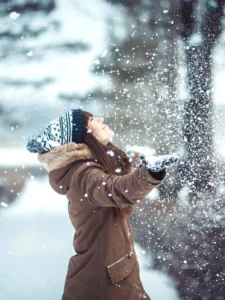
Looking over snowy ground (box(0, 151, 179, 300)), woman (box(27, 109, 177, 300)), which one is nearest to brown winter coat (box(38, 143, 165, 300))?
woman (box(27, 109, 177, 300))

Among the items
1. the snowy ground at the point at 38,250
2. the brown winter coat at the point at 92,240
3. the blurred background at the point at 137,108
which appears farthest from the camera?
the blurred background at the point at 137,108

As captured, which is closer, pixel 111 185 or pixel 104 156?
pixel 111 185

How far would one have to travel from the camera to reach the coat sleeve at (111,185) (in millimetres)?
962

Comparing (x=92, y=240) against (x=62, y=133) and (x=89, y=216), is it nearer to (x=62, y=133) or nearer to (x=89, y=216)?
(x=89, y=216)

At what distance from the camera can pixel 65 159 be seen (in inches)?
48.4

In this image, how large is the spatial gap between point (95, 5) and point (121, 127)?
3.12 ft

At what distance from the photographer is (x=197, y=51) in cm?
285

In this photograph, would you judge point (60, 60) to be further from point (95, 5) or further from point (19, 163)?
point (19, 163)

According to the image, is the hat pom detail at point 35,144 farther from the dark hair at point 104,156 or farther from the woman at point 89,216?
the dark hair at point 104,156

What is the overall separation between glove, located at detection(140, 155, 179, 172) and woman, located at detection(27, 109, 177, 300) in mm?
262

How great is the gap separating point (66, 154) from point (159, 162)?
1.33 feet

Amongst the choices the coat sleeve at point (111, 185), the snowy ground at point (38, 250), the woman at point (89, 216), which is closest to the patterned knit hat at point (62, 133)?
the woman at point (89, 216)

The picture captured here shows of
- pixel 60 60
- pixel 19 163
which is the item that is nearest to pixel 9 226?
pixel 19 163

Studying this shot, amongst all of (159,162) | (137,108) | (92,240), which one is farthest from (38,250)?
(159,162)
